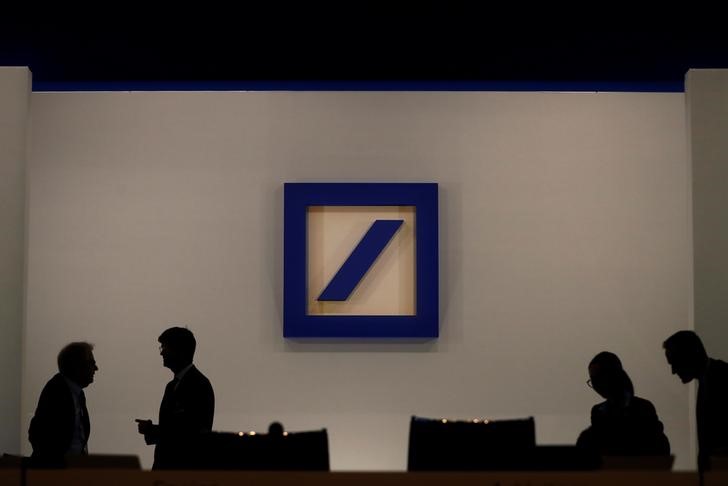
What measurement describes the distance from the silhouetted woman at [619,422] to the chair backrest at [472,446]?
881mm

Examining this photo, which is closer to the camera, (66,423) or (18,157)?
(66,423)

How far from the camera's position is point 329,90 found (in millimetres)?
6492

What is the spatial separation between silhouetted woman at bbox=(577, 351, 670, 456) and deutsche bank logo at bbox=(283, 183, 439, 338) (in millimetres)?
2269

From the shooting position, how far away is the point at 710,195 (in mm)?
5309

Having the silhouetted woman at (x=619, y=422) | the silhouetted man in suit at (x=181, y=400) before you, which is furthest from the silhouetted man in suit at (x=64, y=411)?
the silhouetted woman at (x=619, y=422)

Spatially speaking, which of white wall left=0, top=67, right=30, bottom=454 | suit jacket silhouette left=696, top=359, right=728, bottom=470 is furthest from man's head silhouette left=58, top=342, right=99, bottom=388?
suit jacket silhouette left=696, top=359, right=728, bottom=470

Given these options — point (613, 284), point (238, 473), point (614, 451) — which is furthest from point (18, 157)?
point (613, 284)

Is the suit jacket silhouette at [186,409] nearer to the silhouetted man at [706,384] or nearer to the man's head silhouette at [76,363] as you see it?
the man's head silhouette at [76,363]

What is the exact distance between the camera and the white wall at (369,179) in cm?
642

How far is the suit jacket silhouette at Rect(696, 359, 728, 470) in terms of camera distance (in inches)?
144

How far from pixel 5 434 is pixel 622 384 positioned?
3339mm

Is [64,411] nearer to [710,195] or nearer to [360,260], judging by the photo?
[360,260]

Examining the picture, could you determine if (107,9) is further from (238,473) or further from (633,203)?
(633,203)

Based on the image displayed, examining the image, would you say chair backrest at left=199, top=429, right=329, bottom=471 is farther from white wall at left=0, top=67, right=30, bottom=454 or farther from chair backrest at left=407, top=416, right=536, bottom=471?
white wall at left=0, top=67, right=30, bottom=454
